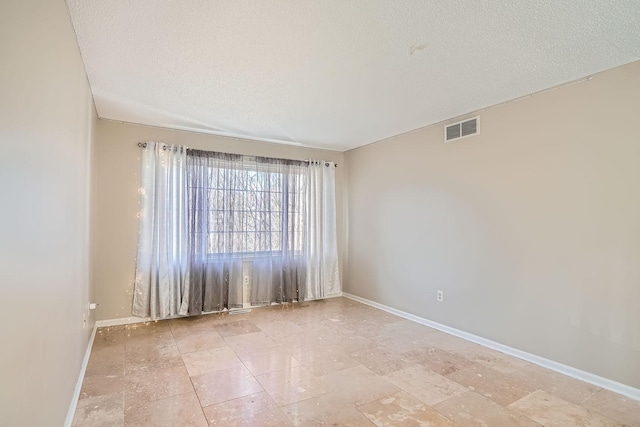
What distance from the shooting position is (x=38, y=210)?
1.34 m

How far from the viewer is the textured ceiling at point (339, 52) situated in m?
1.81

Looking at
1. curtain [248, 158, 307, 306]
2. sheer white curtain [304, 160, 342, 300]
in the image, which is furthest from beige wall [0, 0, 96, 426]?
sheer white curtain [304, 160, 342, 300]

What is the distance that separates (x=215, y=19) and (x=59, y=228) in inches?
55.4

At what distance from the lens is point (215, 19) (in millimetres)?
1884

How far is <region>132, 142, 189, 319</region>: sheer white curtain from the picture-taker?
12.6 feet

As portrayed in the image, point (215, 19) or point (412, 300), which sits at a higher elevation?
point (215, 19)

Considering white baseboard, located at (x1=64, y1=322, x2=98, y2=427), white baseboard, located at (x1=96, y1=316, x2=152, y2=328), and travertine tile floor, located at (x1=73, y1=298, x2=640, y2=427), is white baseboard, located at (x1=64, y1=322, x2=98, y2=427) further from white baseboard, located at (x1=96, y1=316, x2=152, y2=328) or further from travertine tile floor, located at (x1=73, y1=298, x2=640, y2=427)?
white baseboard, located at (x1=96, y1=316, x2=152, y2=328)

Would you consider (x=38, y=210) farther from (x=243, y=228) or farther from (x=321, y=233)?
(x=321, y=233)

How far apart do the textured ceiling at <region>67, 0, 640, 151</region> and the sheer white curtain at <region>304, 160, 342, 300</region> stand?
1.59m

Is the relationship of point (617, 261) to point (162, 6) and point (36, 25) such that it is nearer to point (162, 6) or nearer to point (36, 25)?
point (162, 6)

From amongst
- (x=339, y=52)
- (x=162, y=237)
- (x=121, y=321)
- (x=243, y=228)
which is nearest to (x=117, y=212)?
(x=162, y=237)

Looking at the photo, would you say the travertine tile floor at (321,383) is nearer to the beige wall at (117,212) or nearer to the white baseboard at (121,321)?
the white baseboard at (121,321)

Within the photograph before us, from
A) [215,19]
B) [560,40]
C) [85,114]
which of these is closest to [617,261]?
[560,40]

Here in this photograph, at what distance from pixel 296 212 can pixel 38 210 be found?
11.6ft
